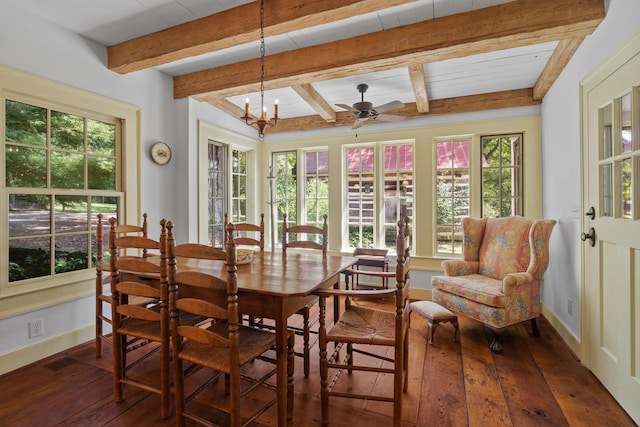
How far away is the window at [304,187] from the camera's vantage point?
4859 mm

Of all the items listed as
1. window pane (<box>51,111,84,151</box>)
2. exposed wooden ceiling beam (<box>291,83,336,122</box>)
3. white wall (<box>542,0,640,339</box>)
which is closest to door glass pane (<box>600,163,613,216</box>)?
white wall (<box>542,0,640,339</box>)

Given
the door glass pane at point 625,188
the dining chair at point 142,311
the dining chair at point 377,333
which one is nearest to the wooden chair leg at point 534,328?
the door glass pane at point 625,188

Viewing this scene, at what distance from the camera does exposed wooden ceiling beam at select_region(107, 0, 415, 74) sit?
77.1 inches

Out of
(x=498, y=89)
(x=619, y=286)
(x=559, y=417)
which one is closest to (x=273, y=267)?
(x=559, y=417)

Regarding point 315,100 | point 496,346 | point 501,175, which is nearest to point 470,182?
point 501,175

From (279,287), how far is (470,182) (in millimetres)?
3278

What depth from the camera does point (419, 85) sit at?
3.19m

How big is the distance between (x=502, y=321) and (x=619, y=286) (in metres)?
0.90

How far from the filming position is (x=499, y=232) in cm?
328

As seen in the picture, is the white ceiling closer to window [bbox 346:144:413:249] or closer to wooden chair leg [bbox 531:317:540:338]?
window [bbox 346:144:413:249]

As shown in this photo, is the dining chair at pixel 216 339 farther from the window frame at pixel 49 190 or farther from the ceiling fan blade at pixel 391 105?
the ceiling fan blade at pixel 391 105

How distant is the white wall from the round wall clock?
12.5ft

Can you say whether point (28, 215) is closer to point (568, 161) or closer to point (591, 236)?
point (591, 236)

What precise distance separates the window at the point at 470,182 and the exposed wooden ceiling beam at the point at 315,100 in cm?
149
